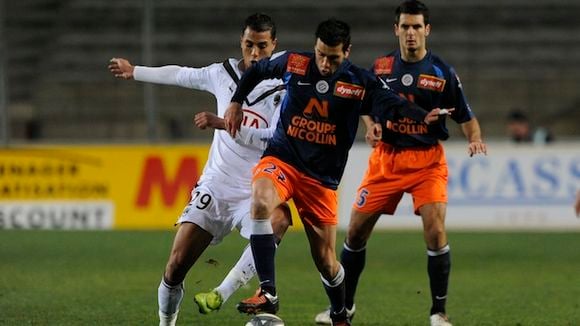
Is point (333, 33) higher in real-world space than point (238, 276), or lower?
higher

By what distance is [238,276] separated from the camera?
7680 mm

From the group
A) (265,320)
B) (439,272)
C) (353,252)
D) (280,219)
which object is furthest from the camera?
(353,252)

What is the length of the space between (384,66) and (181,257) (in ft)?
8.03

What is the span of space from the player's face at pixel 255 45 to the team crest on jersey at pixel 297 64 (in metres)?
0.39

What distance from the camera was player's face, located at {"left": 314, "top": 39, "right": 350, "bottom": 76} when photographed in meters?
7.28

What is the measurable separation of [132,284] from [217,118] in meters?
4.47

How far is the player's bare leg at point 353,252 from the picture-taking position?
28.9 feet

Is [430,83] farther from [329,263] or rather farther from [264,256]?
[264,256]

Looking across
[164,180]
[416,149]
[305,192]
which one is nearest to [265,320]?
[305,192]

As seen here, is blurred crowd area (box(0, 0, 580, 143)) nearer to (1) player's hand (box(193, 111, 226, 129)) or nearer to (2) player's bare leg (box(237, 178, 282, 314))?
(1) player's hand (box(193, 111, 226, 129))

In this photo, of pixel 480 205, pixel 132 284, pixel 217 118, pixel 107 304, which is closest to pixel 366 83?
pixel 217 118

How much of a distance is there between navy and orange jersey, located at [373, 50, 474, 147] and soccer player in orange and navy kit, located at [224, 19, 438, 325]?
104 centimetres

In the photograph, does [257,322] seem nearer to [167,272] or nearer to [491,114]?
[167,272]

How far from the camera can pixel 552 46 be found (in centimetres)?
Answer: 2317
